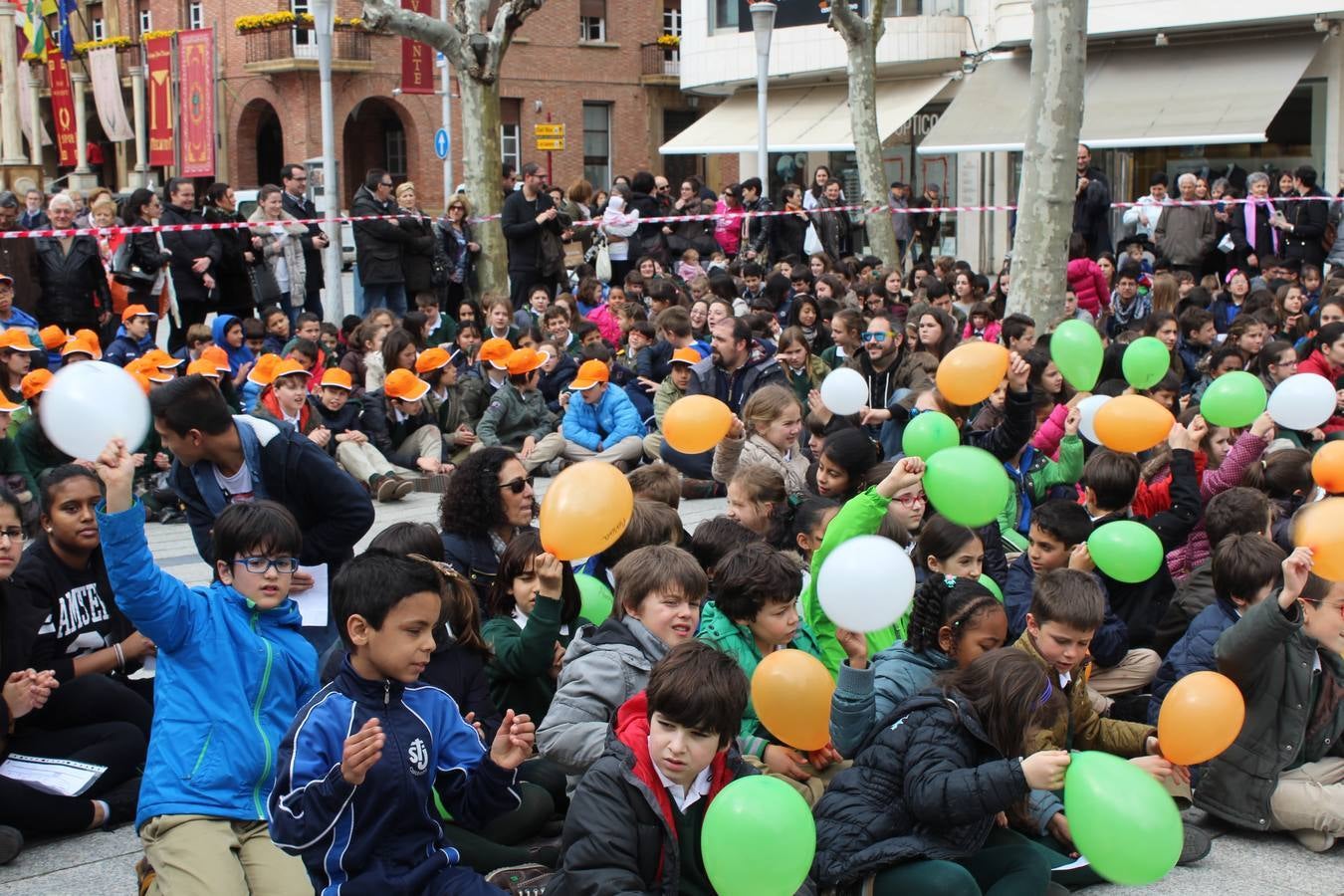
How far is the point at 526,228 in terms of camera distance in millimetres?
15523

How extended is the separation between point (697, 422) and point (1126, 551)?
1884 mm

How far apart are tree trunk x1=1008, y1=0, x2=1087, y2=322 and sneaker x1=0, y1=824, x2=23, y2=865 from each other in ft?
32.4

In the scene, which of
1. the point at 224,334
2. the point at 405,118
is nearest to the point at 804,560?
the point at 224,334

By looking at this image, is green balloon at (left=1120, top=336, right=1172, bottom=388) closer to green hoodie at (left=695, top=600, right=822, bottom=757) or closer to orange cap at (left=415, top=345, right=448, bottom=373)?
green hoodie at (left=695, top=600, right=822, bottom=757)

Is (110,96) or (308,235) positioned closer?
(308,235)

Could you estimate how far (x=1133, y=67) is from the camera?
2289cm

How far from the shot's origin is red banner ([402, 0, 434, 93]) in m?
31.5

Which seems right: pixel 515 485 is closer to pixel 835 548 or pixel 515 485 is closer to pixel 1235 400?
pixel 835 548

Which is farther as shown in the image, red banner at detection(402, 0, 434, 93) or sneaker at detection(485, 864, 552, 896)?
red banner at detection(402, 0, 434, 93)

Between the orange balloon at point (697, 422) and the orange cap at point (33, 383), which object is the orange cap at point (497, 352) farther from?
the orange balloon at point (697, 422)

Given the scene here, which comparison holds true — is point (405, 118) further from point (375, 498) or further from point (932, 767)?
point (932, 767)

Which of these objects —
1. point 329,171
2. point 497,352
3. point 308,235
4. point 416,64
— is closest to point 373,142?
point 416,64

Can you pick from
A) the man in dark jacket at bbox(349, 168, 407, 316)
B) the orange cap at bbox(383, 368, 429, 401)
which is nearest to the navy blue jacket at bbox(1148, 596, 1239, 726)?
the orange cap at bbox(383, 368, 429, 401)

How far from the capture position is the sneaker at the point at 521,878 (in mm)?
4141
